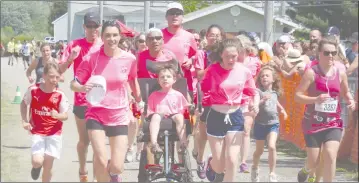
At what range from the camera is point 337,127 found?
8812mm

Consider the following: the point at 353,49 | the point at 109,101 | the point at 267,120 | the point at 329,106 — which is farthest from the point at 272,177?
the point at 109,101

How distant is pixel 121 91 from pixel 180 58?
2.35 m

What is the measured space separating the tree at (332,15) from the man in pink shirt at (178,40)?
5096 mm

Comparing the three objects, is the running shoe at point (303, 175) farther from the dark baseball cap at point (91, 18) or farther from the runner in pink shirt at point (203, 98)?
the dark baseball cap at point (91, 18)

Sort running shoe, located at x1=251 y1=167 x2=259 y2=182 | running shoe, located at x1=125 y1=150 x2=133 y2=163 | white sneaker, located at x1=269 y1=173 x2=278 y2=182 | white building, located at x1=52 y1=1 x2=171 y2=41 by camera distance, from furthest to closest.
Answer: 1. white building, located at x1=52 y1=1 x2=171 y2=41
2. running shoe, located at x1=125 y1=150 x2=133 y2=163
3. running shoe, located at x1=251 y1=167 x2=259 y2=182
4. white sneaker, located at x1=269 y1=173 x2=278 y2=182

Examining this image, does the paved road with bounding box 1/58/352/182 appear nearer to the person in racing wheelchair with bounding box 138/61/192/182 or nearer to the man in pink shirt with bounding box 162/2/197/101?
the person in racing wheelchair with bounding box 138/61/192/182

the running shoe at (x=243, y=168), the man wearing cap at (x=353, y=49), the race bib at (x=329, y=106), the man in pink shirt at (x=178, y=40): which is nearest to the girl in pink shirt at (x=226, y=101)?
the race bib at (x=329, y=106)

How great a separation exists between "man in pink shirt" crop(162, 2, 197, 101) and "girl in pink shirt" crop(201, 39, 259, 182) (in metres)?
1.68

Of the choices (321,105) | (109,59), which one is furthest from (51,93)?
(321,105)

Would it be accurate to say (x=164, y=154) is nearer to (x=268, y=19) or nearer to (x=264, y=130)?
(x=264, y=130)

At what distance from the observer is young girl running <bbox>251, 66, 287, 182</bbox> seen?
34.4ft

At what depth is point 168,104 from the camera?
9570 millimetres

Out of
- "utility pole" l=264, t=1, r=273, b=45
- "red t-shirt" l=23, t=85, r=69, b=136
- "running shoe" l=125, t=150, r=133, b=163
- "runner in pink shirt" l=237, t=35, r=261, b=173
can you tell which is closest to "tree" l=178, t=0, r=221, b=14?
"utility pole" l=264, t=1, r=273, b=45

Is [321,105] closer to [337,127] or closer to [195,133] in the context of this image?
[337,127]
